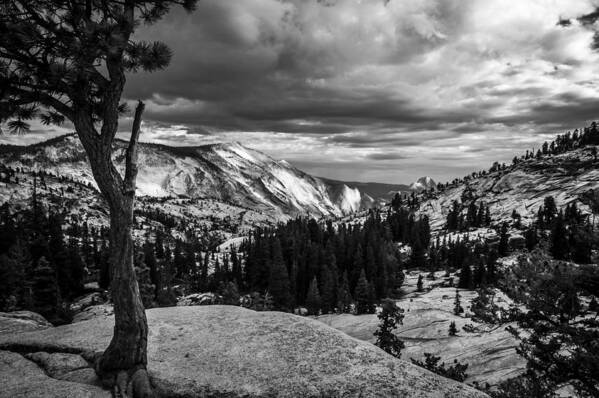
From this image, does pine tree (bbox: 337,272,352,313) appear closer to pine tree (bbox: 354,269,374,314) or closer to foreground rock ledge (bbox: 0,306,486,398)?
pine tree (bbox: 354,269,374,314)

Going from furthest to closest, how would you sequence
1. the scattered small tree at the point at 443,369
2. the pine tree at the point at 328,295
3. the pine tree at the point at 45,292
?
the pine tree at the point at 328,295, the pine tree at the point at 45,292, the scattered small tree at the point at 443,369

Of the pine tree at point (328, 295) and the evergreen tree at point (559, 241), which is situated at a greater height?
the evergreen tree at point (559, 241)

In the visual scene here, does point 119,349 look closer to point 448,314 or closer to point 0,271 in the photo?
point 0,271

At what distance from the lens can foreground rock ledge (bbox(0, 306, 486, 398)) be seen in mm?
10812

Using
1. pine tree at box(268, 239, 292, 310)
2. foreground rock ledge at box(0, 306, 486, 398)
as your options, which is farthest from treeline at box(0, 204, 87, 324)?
foreground rock ledge at box(0, 306, 486, 398)

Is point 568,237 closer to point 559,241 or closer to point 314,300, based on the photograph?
point 559,241

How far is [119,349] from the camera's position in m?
11.2

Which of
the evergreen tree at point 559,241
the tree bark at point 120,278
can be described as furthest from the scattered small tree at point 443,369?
the evergreen tree at point 559,241

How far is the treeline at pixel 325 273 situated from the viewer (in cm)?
9169

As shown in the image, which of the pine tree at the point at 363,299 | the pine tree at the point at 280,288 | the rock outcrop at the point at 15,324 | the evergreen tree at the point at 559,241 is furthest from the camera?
the evergreen tree at the point at 559,241

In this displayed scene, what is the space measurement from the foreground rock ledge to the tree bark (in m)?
0.97

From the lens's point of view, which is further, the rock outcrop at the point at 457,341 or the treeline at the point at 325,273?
the treeline at the point at 325,273

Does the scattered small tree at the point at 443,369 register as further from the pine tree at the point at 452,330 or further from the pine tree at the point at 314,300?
the pine tree at the point at 314,300

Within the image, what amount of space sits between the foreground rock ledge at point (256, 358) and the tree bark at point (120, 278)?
968 millimetres
